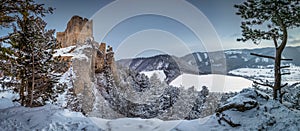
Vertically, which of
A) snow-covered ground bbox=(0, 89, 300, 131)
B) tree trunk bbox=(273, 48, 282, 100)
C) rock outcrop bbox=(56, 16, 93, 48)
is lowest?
snow-covered ground bbox=(0, 89, 300, 131)

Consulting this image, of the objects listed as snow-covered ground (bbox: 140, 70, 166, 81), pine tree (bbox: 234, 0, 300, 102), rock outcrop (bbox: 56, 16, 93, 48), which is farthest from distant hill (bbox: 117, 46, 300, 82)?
rock outcrop (bbox: 56, 16, 93, 48)

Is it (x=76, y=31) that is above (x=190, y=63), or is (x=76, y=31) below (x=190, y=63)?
above

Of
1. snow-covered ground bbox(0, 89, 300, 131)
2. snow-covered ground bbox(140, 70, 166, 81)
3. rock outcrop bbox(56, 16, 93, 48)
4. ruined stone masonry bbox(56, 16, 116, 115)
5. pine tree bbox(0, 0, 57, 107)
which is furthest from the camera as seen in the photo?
rock outcrop bbox(56, 16, 93, 48)

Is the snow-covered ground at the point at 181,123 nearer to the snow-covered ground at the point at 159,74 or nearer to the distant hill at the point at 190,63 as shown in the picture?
the distant hill at the point at 190,63

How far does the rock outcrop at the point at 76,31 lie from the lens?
64975 millimetres

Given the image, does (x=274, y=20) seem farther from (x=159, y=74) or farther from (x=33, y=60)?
(x=159, y=74)

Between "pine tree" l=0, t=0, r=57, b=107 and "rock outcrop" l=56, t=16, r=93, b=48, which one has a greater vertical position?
"rock outcrop" l=56, t=16, r=93, b=48

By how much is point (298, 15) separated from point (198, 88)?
136 feet

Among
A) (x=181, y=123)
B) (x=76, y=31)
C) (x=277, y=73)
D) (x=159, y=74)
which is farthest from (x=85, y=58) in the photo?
(x=277, y=73)

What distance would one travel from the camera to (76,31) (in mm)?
64938

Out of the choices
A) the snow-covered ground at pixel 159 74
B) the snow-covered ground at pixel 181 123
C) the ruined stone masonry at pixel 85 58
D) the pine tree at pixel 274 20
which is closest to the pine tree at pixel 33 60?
the snow-covered ground at pixel 181 123

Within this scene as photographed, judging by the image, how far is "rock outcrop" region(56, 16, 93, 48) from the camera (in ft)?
213

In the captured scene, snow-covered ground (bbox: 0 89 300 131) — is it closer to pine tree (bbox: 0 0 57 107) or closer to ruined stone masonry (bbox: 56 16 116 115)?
pine tree (bbox: 0 0 57 107)

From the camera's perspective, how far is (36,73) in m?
13.2
